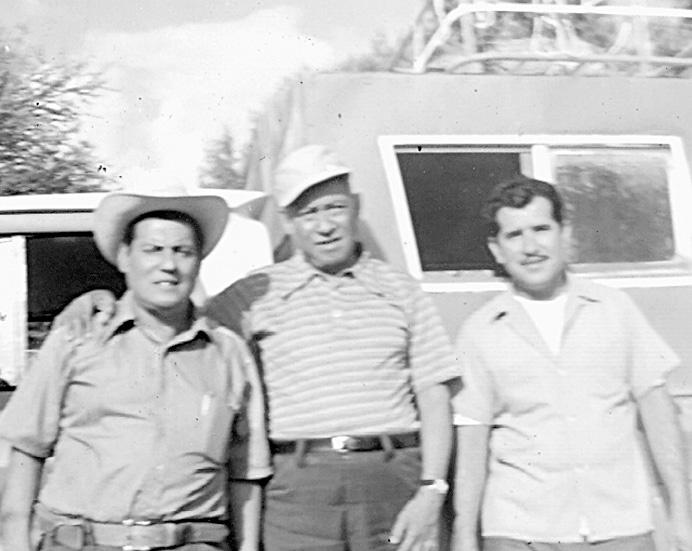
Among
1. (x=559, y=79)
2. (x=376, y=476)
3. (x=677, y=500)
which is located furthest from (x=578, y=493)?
(x=559, y=79)

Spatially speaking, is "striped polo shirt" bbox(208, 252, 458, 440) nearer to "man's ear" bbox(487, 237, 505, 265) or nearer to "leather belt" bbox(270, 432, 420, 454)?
"leather belt" bbox(270, 432, 420, 454)

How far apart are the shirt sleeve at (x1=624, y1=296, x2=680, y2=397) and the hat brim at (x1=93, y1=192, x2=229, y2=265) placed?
1.15 metres

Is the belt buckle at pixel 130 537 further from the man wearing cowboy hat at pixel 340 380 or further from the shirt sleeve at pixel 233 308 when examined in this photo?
the shirt sleeve at pixel 233 308

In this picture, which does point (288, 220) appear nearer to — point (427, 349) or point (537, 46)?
point (427, 349)

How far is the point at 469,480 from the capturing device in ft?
9.38

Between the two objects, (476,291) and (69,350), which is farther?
(476,291)

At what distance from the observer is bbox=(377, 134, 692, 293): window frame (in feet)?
11.5

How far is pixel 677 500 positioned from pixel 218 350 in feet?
4.29

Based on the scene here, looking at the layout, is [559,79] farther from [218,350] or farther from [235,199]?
[218,350]

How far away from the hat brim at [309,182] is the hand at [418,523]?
870mm

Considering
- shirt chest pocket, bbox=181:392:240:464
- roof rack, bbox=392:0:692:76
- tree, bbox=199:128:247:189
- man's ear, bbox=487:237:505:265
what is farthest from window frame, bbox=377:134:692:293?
tree, bbox=199:128:247:189

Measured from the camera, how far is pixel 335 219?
2.91 m

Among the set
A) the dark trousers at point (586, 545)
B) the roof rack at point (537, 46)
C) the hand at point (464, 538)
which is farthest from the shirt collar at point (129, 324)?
the roof rack at point (537, 46)

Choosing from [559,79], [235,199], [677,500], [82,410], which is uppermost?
[559,79]
